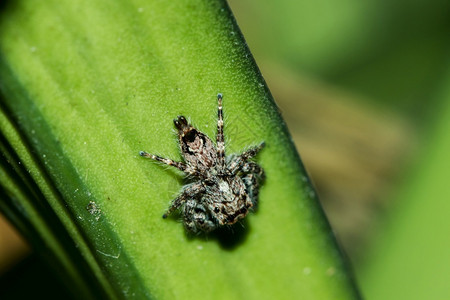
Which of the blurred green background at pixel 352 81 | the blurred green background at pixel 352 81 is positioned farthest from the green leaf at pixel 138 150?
the blurred green background at pixel 352 81

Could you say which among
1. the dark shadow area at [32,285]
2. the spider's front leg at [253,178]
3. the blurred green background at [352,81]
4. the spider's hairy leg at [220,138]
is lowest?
the blurred green background at [352,81]

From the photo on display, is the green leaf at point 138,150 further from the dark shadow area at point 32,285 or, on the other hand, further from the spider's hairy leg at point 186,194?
the dark shadow area at point 32,285

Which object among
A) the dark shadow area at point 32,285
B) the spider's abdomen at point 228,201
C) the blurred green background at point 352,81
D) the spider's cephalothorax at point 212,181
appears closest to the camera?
the spider's cephalothorax at point 212,181

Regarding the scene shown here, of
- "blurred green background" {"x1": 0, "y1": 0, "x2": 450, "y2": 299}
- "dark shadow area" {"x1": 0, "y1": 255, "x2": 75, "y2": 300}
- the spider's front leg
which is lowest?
"blurred green background" {"x1": 0, "y1": 0, "x2": 450, "y2": 299}

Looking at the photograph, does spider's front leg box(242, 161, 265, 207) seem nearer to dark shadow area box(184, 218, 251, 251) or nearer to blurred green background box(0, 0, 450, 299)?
dark shadow area box(184, 218, 251, 251)

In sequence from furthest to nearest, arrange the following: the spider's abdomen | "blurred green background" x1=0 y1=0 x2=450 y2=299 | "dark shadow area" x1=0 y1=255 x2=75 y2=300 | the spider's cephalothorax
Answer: "blurred green background" x1=0 y1=0 x2=450 y2=299, "dark shadow area" x1=0 y1=255 x2=75 y2=300, the spider's abdomen, the spider's cephalothorax

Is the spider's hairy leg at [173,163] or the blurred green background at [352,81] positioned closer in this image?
the spider's hairy leg at [173,163]

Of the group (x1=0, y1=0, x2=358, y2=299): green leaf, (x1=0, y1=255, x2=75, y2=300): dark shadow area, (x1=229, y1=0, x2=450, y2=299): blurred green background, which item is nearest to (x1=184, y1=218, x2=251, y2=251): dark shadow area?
(x1=0, y1=0, x2=358, y2=299): green leaf

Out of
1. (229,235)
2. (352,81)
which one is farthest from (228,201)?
(352,81)
